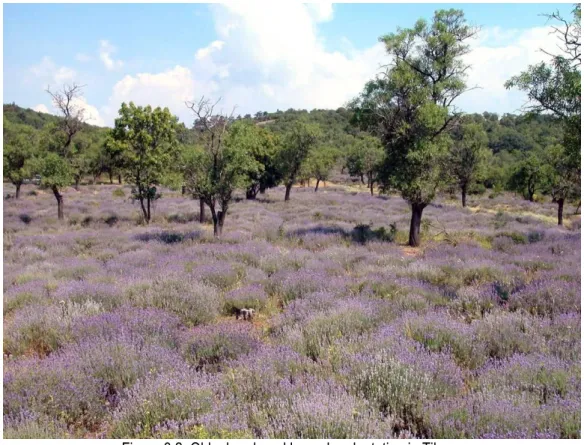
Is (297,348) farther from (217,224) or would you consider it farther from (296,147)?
(296,147)

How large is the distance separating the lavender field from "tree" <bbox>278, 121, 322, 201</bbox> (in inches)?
986

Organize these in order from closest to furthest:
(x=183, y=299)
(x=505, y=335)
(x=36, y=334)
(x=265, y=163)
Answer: (x=505, y=335)
(x=36, y=334)
(x=183, y=299)
(x=265, y=163)

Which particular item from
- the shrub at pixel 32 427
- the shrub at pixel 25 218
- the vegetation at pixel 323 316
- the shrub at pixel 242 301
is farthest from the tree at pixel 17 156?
the shrub at pixel 32 427

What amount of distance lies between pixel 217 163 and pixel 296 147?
20.0m

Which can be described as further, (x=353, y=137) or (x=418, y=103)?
(x=353, y=137)

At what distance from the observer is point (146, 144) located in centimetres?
2330

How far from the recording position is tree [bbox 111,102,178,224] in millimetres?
23109

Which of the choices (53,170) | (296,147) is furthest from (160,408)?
(296,147)

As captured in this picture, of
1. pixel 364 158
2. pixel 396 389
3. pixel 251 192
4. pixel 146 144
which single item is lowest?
pixel 396 389

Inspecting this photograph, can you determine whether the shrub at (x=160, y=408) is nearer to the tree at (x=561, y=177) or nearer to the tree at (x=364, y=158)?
the tree at (x=561, y=177)

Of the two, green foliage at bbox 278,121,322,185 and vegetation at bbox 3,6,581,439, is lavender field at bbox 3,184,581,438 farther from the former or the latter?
green foliage at bbox 278,121,322,185

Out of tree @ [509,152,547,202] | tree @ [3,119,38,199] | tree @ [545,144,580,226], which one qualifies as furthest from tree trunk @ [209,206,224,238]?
tree @ [509,152,547,202]
